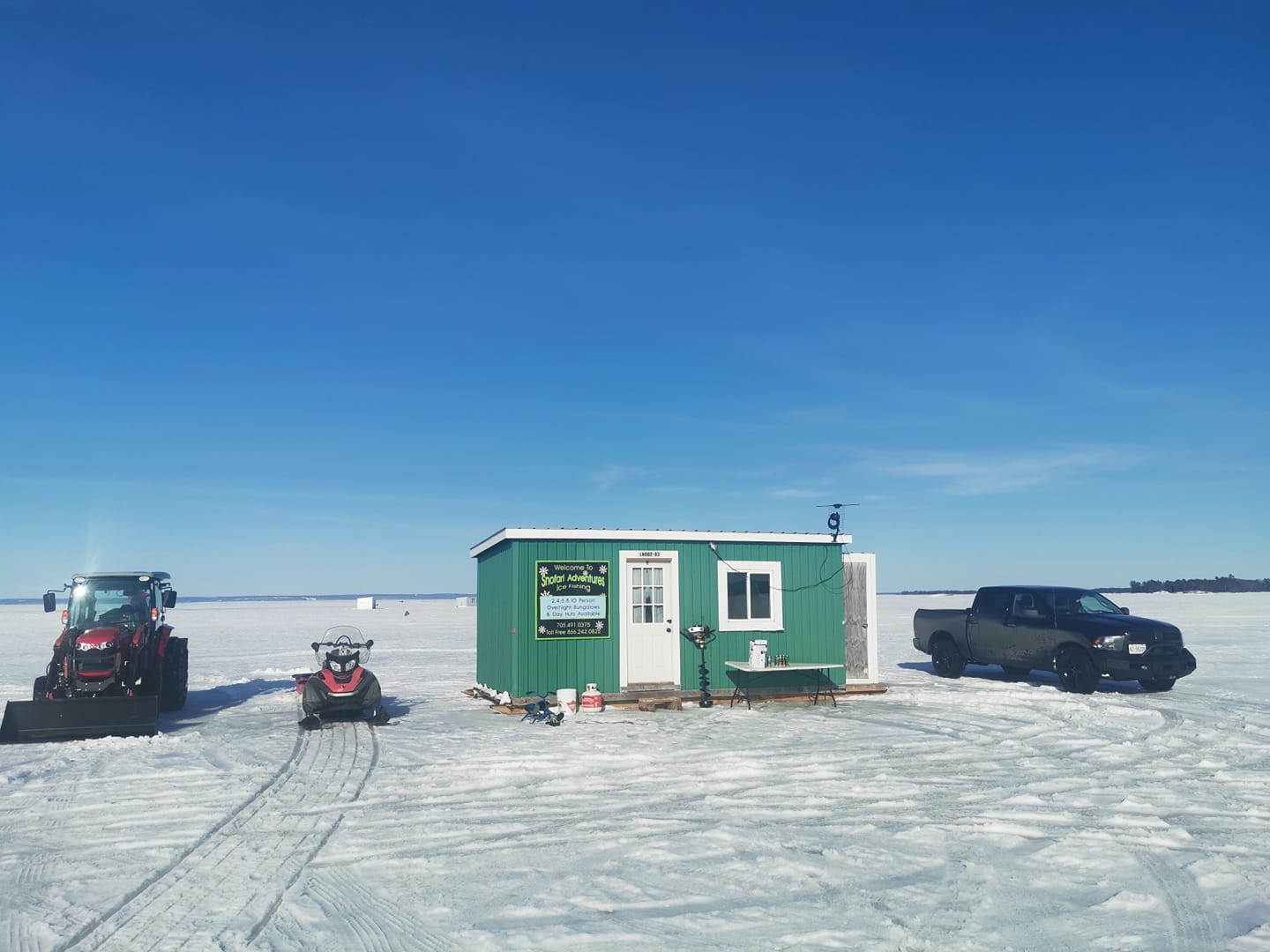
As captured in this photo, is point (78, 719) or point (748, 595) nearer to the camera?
point (78, 719)

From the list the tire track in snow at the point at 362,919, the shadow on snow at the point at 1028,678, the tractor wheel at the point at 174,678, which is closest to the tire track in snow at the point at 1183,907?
the tire track in snow at the point at 362,919

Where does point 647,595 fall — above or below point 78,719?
above

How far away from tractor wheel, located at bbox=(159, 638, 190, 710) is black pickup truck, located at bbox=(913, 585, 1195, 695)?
1453cm

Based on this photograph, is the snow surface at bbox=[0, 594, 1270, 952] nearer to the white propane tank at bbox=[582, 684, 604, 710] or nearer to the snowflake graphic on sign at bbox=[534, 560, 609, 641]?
the white propane tank at bbox=[582, 684, 604, 710]

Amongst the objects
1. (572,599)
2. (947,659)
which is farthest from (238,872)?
(947,659)

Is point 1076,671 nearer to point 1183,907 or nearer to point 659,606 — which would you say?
point 659,606

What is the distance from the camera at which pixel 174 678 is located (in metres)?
14.6

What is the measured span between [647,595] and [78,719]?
325 inches

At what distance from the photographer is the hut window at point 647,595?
Answer: 15266 mm

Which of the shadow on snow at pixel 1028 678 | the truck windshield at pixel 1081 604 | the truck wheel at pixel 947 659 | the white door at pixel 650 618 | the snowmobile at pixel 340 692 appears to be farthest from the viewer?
the truck wheel at pixel 947 659

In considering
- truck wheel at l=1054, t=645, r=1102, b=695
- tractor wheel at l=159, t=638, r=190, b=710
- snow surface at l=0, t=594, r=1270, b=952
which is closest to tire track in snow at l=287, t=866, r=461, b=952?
snow surface at l=0, t=594, r=1270, b=952

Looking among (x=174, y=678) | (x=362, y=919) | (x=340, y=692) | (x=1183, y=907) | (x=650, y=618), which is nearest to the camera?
(x=362, y=919)

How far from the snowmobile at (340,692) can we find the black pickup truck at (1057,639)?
38.9 ft

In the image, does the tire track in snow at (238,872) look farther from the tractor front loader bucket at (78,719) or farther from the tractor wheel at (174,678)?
the tractor wheel at (174,678)
